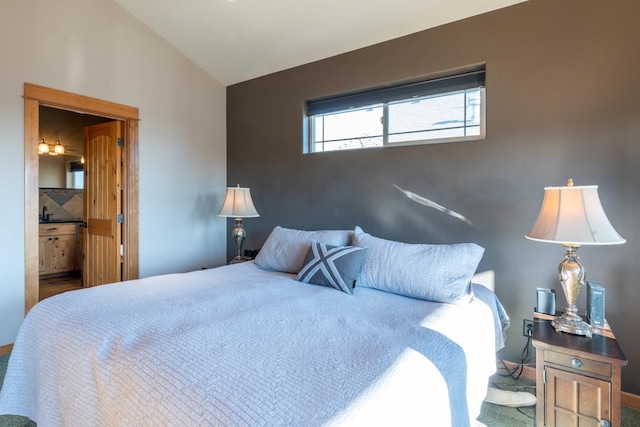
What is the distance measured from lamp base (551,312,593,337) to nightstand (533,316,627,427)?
3 centimetres

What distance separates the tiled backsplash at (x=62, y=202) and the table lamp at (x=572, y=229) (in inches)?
258

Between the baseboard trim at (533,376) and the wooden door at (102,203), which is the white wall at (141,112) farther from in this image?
the baseboard trim at (533,376)

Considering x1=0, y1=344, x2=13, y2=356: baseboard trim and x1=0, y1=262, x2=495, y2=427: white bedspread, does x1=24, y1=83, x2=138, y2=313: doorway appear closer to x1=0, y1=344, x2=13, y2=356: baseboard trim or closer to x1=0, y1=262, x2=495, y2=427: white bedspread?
x1=0, y1=344, x2=13, y2=356: baseboard trim

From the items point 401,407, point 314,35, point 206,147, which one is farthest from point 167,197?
point 401,407

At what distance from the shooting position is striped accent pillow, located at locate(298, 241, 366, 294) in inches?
81.6

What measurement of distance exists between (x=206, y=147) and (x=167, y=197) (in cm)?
76

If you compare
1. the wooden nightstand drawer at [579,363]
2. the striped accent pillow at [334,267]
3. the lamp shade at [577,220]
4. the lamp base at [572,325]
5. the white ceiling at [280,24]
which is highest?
the white ceiling at [280,24]

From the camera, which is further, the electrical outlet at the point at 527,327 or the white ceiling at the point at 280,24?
the white ceiling at the point at 280,24

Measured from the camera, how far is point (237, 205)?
3.28 metres

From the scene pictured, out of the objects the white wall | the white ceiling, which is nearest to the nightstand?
the white ceiling

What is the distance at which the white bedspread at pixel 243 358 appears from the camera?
0.92m

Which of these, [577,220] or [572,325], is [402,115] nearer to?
[577,220]

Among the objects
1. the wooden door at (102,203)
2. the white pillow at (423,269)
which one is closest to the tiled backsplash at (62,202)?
the wooden door at (102,203)

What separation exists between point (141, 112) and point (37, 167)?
1.03 m
